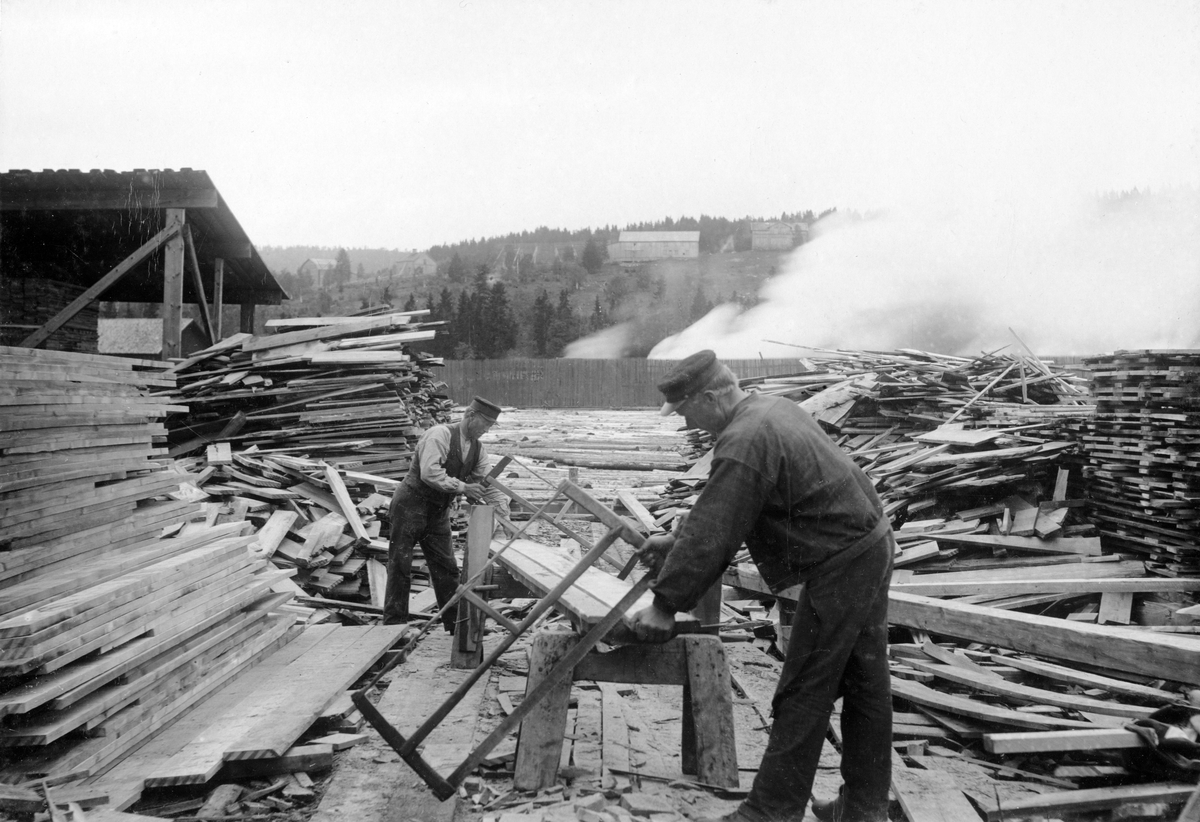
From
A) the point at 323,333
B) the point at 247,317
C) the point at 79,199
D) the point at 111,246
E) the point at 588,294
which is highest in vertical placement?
the point at 588,294

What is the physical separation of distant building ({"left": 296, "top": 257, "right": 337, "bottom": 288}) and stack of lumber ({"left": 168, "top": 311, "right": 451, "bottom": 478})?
7953 centimetres

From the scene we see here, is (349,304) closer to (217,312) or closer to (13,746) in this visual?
(217,312)

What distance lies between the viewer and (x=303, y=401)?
10547 millimetres

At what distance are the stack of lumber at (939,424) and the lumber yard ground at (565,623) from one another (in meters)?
0.05

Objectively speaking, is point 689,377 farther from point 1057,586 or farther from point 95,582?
point 1057,586

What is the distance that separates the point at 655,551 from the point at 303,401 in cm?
876

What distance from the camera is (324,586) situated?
23.5ft

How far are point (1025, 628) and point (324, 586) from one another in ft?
19.3

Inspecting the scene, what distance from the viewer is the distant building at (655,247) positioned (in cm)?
8638

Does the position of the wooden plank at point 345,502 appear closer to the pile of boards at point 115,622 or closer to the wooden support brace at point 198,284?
the pile of boards at point 115,622

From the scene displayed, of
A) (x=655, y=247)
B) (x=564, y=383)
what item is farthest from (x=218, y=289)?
(x=655, y=247)

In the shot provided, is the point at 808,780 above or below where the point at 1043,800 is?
above

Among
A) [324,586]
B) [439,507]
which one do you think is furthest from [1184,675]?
[324,586]

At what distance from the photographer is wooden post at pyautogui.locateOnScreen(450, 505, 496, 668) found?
5289 millimetres
